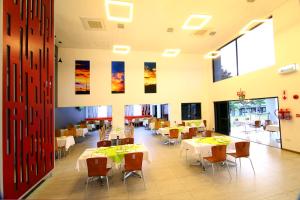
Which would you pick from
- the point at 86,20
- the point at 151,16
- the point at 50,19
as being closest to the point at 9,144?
the point at 50,19

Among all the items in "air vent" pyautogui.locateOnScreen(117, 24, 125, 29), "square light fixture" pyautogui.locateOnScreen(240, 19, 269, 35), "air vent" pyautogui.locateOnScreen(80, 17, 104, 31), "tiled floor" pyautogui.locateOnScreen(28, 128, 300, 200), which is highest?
"air vent" pyautogui.locateOnScreen(117, 24, 125, 29)

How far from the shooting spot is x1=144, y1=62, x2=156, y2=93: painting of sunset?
11.6 m

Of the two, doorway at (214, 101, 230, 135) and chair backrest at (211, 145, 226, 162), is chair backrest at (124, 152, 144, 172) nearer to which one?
chair backrest at (211, 145, 226, 162)

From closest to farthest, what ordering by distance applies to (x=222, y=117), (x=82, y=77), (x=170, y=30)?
(x=170, y=30) < (x=82, y=77) < (x=222, y=117)

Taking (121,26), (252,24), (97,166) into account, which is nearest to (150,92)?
(121,26)

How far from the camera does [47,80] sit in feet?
14.9

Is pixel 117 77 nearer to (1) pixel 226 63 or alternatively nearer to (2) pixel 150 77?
(2) pixel 150 77

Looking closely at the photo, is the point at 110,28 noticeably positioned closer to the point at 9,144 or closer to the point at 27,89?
the point at 27,89

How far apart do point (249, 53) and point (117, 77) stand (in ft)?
24.2

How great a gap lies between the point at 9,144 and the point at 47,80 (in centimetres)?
203

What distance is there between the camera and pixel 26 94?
3.56 m

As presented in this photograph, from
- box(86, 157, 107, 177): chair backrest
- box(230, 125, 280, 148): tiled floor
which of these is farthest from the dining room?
box(230, 125, 280, 148): tiled floor

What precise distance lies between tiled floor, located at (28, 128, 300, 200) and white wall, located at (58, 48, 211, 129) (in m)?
5.86

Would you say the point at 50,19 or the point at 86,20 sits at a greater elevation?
the point at 86,20
